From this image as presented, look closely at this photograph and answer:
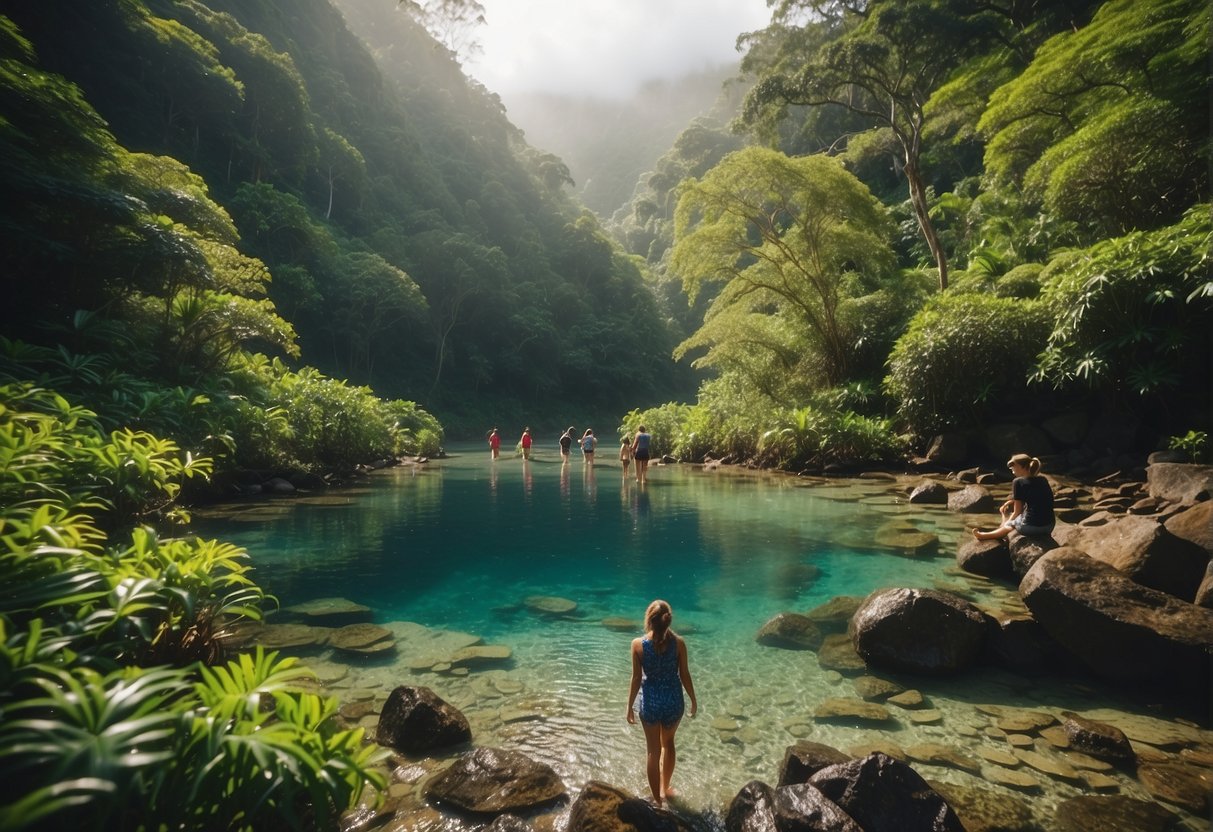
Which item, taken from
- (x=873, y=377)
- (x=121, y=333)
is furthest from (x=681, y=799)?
(x=873, y=377)

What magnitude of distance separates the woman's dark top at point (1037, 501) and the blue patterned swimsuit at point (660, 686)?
217 inches

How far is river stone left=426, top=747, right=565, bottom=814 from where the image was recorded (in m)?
3.37

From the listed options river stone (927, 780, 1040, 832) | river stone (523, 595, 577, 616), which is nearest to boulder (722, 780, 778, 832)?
river stone (927, 780, 1040, 832)

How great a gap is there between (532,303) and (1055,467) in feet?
144

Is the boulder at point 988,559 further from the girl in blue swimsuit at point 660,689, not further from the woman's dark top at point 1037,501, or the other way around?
the girl in blue swimsuit at point 660,689

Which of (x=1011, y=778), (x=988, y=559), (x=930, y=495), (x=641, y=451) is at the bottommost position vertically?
(x=1011, y=778)

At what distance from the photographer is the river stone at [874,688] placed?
472 cm

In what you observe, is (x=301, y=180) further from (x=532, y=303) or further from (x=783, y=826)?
(x=783, y=826)

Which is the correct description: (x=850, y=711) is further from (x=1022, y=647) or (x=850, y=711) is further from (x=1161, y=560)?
(x=1161, y=560)

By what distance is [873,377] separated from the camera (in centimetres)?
1991

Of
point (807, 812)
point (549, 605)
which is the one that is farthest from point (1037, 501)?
point (549, 605)

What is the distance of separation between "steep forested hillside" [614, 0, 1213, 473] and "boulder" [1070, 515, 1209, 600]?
24.1ft

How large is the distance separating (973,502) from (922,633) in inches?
304

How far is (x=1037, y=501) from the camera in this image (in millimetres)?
6770
